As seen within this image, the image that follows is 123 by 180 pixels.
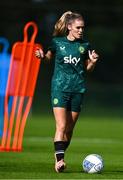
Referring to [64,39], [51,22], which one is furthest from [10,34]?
[64,39]

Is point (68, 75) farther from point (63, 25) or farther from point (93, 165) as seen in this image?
point (93, 165)

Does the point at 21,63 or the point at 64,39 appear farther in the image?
the point at 21,63

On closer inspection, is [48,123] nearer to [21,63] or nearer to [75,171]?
[21,63]

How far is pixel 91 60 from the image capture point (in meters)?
11.1

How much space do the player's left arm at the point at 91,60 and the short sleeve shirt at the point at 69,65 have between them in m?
0.07

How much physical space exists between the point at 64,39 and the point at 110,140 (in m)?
7.73

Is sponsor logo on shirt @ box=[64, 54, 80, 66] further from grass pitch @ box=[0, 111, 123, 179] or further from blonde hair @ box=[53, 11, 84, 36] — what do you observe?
grass pitch @ box=[0, 111, 123, 179]

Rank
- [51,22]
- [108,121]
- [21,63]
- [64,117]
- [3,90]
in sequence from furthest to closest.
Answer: [51,22]
[108,121]
[3,90]
[21,63]
[64,117]

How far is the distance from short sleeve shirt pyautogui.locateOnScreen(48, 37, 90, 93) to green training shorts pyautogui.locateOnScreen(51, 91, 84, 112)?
0.06 m

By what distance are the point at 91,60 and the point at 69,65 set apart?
0.98 feet

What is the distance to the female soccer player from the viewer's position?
36.4ft

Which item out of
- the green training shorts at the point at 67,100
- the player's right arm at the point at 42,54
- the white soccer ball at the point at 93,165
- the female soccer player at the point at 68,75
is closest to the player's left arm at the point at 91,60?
the female soccer player at the point at 68,75

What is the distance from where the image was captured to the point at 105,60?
28.3 m

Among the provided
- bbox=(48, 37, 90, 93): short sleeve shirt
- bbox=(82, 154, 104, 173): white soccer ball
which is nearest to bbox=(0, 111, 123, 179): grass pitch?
bbox=(82, 154, 104, 173): white soccer ball
